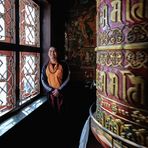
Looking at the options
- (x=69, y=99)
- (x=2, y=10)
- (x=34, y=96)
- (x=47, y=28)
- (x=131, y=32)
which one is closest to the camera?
(x=131, y=32)

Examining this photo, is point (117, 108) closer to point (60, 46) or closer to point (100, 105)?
point (100, 105)

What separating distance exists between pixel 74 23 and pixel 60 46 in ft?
1.73

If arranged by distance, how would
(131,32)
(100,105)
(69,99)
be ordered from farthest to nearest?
(69,99) → (100,105) → (131,32)

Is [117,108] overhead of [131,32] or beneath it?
beneath

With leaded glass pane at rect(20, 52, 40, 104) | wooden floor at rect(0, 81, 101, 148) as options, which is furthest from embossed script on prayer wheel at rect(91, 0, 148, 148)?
leaded glass pane at rect(20, 52, 40, 104)

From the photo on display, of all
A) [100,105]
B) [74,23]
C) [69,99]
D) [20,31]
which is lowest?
[69,99]

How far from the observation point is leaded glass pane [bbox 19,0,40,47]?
9.48ft

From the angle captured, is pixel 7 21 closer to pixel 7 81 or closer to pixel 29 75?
pixel 7 81

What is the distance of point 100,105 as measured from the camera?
1.10 m

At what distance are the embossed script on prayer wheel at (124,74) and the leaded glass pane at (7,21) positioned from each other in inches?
59.4

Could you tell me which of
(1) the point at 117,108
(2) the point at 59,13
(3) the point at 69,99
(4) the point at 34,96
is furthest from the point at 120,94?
(2) the point at 59,13

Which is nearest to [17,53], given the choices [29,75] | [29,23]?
[29,75]

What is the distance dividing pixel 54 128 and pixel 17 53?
150 cm

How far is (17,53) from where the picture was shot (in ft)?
8.71
